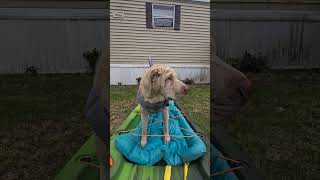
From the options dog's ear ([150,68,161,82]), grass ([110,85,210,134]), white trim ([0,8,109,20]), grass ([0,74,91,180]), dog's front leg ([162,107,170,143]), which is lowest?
grass ([0,74,91,180])

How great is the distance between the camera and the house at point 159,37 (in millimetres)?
770

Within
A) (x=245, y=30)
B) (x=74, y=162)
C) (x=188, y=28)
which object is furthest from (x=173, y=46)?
(x=74, y=162)

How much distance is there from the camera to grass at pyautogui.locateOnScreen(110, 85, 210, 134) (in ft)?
2.64

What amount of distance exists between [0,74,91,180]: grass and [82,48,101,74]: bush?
2.54ft

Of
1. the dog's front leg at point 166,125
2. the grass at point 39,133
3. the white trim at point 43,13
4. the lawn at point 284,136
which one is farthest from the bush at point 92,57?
the grass at point 39,133

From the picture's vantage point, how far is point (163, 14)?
76 centimetres

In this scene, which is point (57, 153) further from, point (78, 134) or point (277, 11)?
point (277, 11)

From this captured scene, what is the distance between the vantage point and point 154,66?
82 cm

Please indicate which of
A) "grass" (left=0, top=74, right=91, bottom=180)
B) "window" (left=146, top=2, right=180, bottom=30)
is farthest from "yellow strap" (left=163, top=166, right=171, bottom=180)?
"grass" (left=0, top=74, right=91, bottom=180)

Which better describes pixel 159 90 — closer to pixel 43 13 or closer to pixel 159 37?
pixel 159 37

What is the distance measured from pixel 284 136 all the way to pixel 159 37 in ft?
4.10

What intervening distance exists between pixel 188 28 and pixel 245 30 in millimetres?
158

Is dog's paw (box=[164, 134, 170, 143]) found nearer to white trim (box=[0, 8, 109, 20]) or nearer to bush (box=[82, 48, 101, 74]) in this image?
bush (box=[82, 48, 101, 74])

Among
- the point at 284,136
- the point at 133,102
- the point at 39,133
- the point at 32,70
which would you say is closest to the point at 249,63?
the point at 133,102
